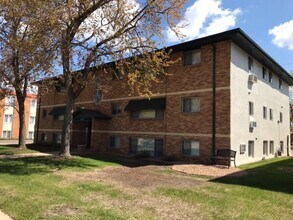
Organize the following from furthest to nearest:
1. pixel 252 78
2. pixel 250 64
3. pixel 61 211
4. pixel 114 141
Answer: pixel 114 141 < pixel 250 64 < pixel 252 78 < pixel 61 211

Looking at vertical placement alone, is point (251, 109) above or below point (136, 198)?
above

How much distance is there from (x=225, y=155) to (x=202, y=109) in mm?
3233

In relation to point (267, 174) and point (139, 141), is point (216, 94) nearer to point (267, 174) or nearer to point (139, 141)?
point (267, 174)

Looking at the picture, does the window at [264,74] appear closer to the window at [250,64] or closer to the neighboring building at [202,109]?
the neighboring building at [202,109]

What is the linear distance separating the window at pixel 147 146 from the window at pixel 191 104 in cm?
306

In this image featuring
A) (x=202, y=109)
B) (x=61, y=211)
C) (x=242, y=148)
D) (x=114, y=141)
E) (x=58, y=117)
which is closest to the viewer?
(x=61, y=211)

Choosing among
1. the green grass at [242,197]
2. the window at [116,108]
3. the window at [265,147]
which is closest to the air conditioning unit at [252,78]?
the window at [265,147]

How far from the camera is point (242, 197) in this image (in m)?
9.12

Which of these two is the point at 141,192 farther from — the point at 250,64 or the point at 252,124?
the point at 250,64

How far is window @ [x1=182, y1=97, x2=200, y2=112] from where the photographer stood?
18.8 metres

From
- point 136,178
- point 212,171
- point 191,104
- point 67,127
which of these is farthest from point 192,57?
point 136,178

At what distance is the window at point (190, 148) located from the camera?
1847 cm

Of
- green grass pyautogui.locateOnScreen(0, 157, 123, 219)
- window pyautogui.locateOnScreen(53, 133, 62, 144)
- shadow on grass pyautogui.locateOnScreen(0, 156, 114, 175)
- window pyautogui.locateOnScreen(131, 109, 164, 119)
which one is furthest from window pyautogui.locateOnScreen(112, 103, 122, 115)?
green grass pyautogui.locateOnScreen(0, 157, 123, 219)

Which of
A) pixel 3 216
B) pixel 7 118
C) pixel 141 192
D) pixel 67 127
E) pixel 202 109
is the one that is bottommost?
pixel 3 216
